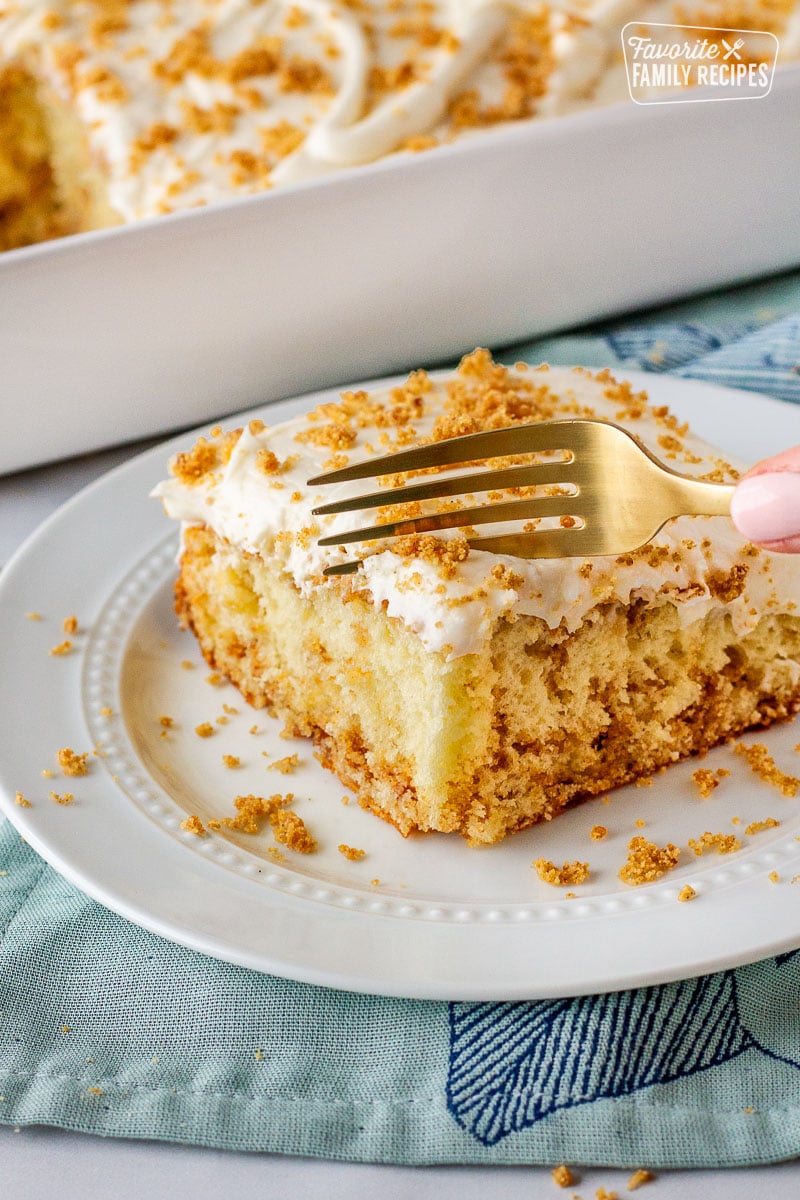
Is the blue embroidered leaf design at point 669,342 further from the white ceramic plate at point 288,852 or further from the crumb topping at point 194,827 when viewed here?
the crumb topping at point 194,827

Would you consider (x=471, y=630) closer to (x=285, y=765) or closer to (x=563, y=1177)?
(x=285, y=765)

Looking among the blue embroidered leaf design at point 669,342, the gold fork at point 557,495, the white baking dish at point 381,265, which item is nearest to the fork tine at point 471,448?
the gold fork at point 557,495

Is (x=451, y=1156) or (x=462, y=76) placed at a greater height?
(x=462, y=76)

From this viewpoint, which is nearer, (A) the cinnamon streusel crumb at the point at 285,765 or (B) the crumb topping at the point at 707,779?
(B) the crumb topping at the point at 707,779

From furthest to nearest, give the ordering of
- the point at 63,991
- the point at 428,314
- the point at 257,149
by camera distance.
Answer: the point at 257,149 → the point at 428,314 → the point at 63,991

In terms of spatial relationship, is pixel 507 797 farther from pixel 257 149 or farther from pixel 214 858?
pixel 257 149

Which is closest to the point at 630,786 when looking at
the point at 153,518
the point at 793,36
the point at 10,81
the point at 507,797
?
the point at 507,797
